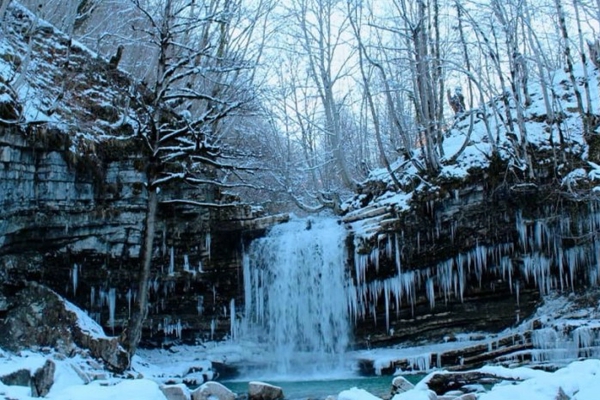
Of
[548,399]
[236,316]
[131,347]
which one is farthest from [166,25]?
[548,399]

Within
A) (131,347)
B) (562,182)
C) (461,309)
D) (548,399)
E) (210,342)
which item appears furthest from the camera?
(210,342)

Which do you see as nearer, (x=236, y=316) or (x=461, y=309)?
(x=461, y=309)

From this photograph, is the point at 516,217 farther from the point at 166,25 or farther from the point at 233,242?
the point at 166,25

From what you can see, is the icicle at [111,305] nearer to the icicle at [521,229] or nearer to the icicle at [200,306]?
the icicle at [200,306]

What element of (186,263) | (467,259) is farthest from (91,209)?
(467,259)

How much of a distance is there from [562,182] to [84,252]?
10.2 metres

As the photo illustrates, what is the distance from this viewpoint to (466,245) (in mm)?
12625

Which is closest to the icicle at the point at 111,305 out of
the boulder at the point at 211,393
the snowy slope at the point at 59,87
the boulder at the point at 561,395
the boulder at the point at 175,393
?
the snowy slope at the point at 59,87

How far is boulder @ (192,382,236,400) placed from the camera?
23.9 ft

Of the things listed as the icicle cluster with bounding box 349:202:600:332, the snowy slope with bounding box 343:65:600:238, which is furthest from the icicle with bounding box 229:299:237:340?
the snowy slope with bounding box 343:65:600:238

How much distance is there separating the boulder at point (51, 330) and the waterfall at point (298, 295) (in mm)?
3984

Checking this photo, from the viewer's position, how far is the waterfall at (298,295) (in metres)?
13.2

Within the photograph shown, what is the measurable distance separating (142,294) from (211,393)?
3.89m

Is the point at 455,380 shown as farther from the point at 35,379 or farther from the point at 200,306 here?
the point at 200,306
